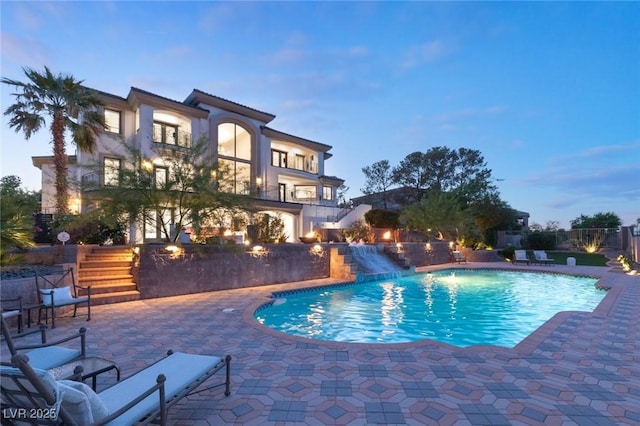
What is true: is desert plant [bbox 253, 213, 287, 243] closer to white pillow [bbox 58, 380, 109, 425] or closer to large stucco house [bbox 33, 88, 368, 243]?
large stucco house [bbox 33, 88, 368, 243]

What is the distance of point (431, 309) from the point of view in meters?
10.7

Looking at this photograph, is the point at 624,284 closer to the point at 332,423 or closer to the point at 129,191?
the point at 332,423

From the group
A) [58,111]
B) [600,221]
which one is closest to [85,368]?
[58,111]

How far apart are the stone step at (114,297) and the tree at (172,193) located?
236 cm

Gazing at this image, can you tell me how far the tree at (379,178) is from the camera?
40656mm

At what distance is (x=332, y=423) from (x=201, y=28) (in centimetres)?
1570

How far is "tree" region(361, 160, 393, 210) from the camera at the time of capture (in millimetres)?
40656

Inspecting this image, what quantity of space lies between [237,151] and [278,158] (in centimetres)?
425

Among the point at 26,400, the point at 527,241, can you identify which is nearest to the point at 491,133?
the point at 527,241

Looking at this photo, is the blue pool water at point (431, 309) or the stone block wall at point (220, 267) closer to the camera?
the blue pool water at point (431, 309)

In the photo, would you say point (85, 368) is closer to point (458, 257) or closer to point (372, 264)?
point (372, 264)

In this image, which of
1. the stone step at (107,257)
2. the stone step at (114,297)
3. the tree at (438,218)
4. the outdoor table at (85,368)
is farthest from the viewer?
the tree at (438,218)

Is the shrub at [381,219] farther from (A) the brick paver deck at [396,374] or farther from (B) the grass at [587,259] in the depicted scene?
(A) the brick paver deck at [396,374]

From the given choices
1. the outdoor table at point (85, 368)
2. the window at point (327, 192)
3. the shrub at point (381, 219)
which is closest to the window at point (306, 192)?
the window at point (327, 192)
